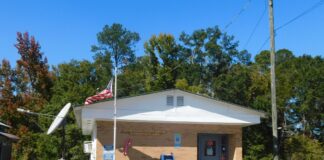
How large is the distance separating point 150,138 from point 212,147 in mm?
3144

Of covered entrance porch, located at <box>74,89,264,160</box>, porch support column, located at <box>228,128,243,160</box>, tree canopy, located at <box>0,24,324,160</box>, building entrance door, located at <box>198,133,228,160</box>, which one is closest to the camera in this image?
covered entrance porch, located at <box>74,89,264,160</box>

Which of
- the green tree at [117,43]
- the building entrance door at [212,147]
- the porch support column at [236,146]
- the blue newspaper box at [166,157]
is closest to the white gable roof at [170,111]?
the porch support column at [236,146]

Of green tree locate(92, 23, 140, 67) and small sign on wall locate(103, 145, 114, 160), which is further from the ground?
green tree locate(92, 23, 140, 67)

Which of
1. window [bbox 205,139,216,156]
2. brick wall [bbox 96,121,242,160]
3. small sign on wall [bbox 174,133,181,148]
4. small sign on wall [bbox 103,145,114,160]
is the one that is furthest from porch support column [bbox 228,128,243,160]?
small sign on wall [bbox 103,145,114,160]

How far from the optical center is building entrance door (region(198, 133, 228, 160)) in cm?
2008

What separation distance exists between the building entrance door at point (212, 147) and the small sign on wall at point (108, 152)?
3.94 m

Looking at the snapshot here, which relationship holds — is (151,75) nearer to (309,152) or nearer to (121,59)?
(121,59)

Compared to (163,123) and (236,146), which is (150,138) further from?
(236,146)

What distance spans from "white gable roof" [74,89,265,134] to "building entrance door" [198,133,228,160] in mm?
1230

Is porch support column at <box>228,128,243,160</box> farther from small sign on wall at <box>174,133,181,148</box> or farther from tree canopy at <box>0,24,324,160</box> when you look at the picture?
tree canopy at <box>0,24,324,160</box>

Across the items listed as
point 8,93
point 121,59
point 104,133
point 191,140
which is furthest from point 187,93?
point 121,59

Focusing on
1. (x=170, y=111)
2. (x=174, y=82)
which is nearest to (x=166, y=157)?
(x=170, y=111)

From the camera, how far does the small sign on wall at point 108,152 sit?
1820 cm

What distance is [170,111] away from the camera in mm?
18812
